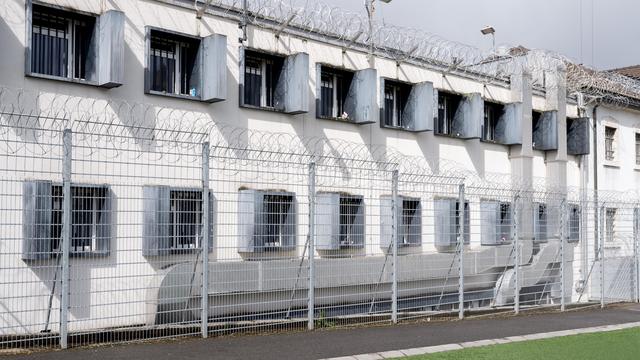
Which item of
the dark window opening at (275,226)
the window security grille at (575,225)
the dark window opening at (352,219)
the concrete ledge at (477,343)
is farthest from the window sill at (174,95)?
the window security grille at (575,225)

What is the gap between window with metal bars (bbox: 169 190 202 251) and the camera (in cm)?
1204

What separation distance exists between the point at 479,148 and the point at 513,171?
1.55 metres

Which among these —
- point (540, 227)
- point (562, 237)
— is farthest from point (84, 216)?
point (540, 227)

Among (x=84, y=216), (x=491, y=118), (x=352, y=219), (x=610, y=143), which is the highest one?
(x=491, y=118)

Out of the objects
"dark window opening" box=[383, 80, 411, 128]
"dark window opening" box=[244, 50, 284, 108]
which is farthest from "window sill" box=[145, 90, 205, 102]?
"dark window opening" box=[383, 80, 411, 128]

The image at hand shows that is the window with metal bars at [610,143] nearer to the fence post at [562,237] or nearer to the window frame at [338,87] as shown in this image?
the fence post at [562,237]

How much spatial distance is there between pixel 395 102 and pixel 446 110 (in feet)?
7.06

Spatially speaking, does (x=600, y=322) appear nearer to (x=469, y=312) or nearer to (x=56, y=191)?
(x=469, y=312)

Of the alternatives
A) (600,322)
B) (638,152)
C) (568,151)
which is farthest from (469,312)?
(638,152)

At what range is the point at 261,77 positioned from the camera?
15.4 m

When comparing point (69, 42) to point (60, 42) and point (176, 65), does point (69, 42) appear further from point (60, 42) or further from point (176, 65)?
point (176, 65)

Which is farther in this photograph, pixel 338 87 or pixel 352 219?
pixel 338 87

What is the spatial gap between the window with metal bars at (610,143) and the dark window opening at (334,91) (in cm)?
1143

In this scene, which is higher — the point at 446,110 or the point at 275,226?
the point at 446,110
